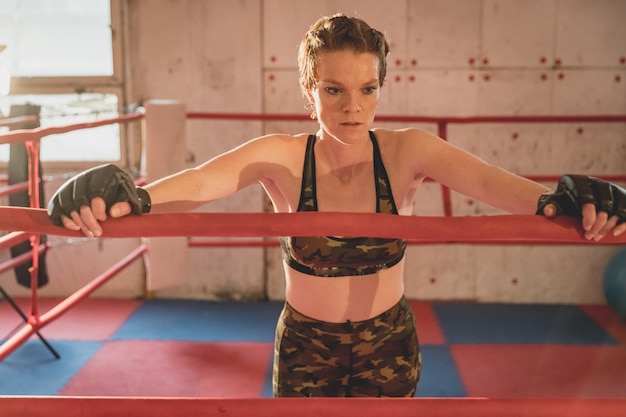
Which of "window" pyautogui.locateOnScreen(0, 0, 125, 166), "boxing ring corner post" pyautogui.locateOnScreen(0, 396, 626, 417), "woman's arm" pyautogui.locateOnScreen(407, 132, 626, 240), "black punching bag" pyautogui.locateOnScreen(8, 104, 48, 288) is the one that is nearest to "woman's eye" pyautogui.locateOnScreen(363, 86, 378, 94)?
"woman's arm" pyautogui.locateOnScreen(407, 132, 626, 240)

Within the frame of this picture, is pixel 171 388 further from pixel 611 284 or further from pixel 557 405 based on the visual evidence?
pixel 611 284

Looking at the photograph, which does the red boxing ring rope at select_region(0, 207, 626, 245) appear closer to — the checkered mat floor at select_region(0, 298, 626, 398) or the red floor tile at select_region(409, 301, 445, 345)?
the checkered mat floor at select_region(0, 298, 626, 398)

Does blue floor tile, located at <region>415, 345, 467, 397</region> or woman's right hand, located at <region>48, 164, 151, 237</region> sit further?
blue floor tile, located at <region>415, 345, 467, 397</region>

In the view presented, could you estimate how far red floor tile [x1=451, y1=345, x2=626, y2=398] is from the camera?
10.2ft

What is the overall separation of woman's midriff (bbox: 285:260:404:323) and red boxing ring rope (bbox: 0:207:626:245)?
0.54 m

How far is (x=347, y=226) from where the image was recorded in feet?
3.46

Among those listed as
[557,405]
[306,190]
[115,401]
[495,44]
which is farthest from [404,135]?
[495,44]

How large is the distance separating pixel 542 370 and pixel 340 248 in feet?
7.36

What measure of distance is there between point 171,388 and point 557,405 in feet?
7.99

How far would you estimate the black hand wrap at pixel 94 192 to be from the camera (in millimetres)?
1072

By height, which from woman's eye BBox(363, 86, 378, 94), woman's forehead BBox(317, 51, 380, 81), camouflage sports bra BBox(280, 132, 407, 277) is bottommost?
camouflage sports bra BBox(280, 132, 407, 277)

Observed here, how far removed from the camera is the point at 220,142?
4.40 meters

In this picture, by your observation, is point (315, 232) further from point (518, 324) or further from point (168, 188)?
point (518, 324)

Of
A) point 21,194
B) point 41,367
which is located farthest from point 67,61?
point 41,367
